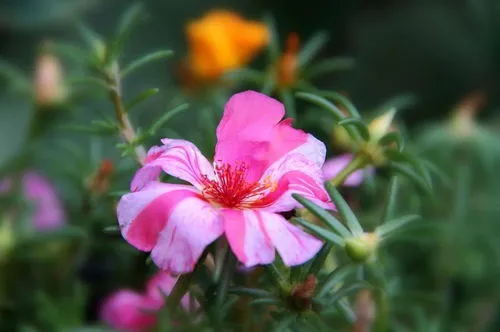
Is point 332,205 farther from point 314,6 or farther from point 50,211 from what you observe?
point 314,6

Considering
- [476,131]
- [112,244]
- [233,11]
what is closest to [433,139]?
[476,131]

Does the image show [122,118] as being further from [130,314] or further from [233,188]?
[130,314]

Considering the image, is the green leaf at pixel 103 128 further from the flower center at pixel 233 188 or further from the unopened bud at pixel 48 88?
the unopened bud at pixel 48 88

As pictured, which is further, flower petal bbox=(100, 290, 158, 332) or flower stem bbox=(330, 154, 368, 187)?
flower petal bbox=(100, 290, 158, 332)

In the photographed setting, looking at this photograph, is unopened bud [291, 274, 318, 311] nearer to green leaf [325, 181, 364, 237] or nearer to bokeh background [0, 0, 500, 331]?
green leaf [325, 181, 364, 237]

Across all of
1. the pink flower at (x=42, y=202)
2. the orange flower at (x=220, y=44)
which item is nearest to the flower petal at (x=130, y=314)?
the pink flower at (x=42, y=202)

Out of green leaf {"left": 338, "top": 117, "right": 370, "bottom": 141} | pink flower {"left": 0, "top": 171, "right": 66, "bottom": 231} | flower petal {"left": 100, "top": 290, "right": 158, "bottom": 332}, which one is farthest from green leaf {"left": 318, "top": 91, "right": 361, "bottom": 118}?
pink flower {"left": 0, "top": 171, "right": 66, "bottom": 231}

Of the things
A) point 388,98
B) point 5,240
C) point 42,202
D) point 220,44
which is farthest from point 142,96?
point 388,98
